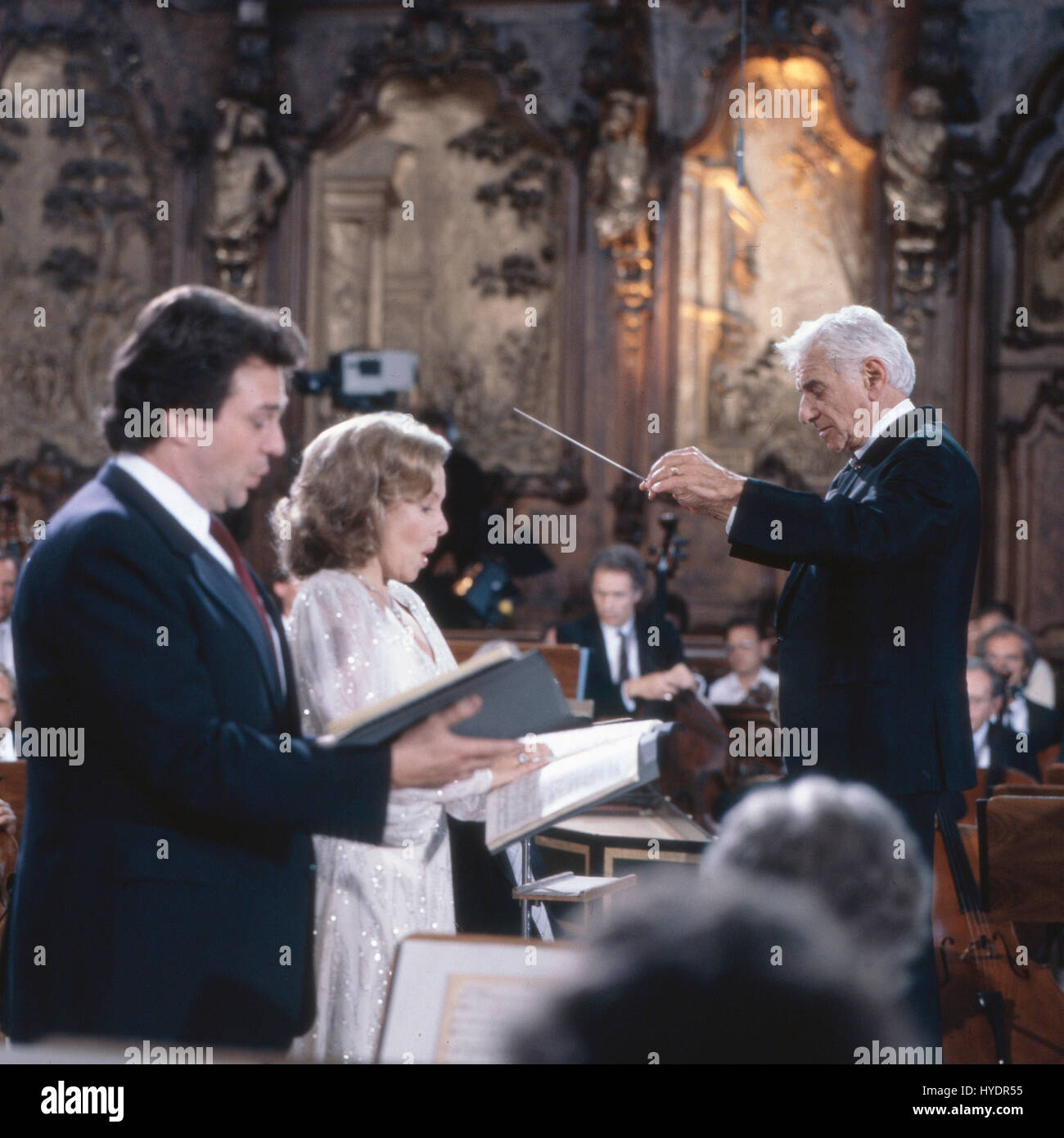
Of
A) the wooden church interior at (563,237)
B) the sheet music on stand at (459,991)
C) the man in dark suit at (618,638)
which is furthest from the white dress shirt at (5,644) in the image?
the sheet music on stand at (459,991)

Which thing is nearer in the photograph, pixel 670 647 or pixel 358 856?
pixel 358 856

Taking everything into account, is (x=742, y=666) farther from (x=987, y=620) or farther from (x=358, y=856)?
(x=358, y=856)

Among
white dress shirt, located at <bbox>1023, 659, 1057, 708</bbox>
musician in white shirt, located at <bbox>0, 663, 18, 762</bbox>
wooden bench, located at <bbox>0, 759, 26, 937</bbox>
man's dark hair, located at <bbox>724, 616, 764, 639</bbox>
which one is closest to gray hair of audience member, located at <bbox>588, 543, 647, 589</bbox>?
man's dark hair, located at <bbox>724, 616, 764, 639</bbox>

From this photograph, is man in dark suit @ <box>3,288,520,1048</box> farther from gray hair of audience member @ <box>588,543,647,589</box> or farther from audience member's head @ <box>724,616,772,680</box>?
audience member's head @ <box>724,616,772,680</box>

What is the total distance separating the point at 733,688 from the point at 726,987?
663cm

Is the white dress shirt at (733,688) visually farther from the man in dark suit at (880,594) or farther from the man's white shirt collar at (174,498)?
the man's white shirt collar at (174,498)

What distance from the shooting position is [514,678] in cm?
173

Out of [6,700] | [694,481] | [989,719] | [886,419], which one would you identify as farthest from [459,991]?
[989,719]

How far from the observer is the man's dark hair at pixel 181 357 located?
1.83m

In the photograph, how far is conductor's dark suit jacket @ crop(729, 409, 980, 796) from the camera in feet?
8.89

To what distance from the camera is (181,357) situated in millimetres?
1824

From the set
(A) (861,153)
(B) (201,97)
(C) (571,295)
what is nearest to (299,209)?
(B) (201,97)
